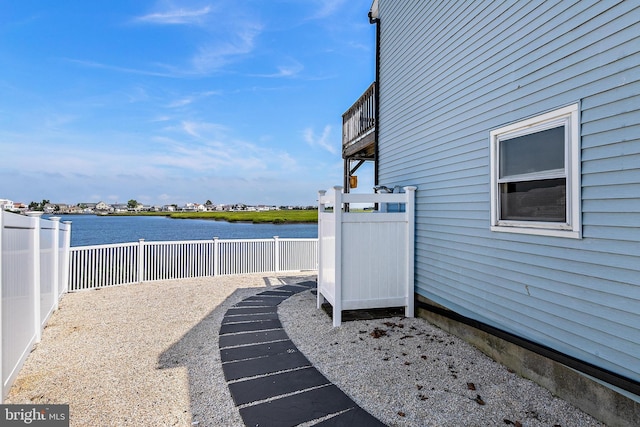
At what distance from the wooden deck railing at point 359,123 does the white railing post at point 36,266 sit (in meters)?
5.82

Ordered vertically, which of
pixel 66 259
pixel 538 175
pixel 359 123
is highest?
pixel 359 123

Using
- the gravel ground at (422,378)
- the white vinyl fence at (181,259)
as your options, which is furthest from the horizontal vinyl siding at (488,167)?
the white vinyl fence at (181,259)

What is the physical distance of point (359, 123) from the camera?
7574 millimetres

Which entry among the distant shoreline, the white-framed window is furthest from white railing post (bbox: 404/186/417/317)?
the distant shoreline

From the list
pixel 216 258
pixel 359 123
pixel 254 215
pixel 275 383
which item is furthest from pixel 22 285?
pixel 254 215

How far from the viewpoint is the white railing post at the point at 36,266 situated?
3591 millimetres

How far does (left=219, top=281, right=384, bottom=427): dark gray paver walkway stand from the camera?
222 centimetres

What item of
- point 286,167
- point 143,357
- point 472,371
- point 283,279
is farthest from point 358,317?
point 286,167

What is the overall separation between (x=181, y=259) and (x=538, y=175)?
8356mm

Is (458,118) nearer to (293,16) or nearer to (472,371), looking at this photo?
(472,371)

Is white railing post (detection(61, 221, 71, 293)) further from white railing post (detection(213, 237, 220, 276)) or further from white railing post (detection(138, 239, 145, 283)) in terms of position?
white railing post (detection(213, 237, 220, 276))

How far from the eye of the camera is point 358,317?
4.62m

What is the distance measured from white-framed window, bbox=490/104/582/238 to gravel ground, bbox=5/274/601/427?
1.47m

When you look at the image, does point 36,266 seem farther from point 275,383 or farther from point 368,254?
point 368,254
